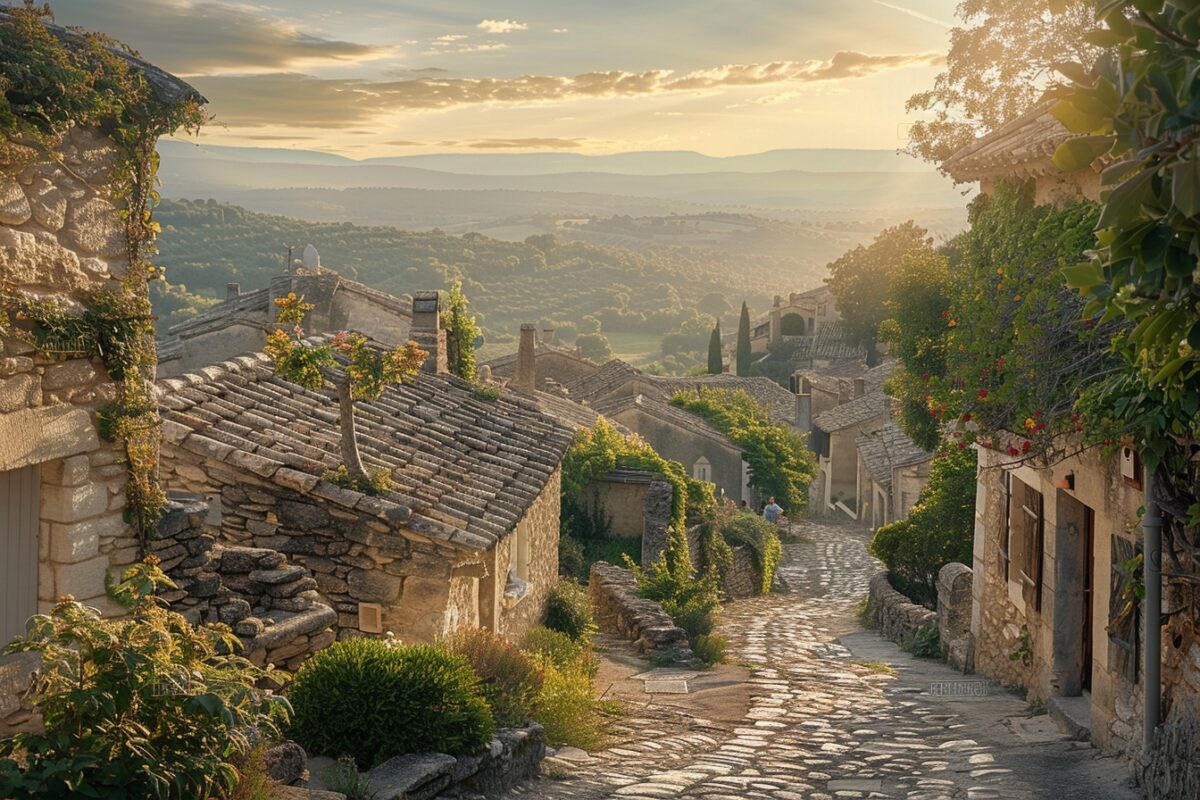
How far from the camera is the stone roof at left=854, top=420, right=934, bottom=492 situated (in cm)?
3501

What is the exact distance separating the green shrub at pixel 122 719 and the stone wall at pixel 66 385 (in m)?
1.04

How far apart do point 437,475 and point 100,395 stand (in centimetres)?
614

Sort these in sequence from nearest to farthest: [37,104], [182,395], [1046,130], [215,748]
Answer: [215,748], [37,104], [1046,130], [182,395]

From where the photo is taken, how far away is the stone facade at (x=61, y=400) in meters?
6.07

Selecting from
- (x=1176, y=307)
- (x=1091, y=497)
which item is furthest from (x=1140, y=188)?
(x=1091, y=497)

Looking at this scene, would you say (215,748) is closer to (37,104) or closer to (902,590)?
(37,104)

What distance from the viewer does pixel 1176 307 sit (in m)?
4.20

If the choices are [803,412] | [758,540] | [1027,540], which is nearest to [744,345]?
[803,412]

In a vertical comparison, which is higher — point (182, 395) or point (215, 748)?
point (182, 395)

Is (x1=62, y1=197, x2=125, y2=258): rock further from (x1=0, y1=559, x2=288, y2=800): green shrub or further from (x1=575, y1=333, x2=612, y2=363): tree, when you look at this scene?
(x1=575, y1=333, x2=612, y2=363): tree

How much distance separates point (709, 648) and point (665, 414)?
23.0 metres

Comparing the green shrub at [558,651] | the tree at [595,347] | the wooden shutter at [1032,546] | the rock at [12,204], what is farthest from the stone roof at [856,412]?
the rock at [12,204]

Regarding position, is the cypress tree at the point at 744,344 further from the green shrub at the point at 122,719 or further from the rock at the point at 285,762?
the green shrub at the point at 122,719

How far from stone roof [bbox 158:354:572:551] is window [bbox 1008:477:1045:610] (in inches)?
189
